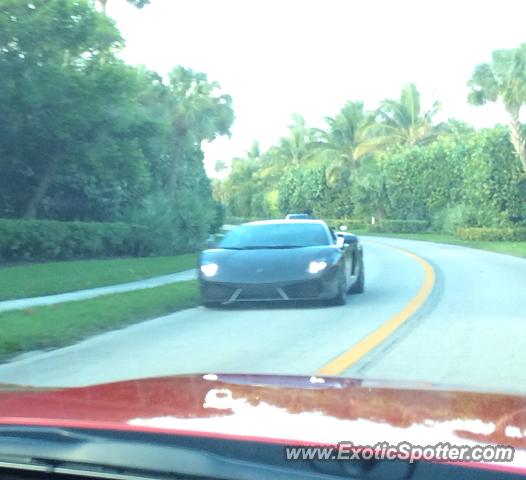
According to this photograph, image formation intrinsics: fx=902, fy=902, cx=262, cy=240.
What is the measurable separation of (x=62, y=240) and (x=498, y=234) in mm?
22950

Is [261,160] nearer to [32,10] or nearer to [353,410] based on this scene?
[32,10]

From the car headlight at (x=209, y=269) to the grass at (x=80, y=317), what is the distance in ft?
2.85

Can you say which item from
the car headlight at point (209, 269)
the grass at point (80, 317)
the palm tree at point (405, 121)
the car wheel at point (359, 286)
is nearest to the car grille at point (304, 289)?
the car headlight at point (209, 269)

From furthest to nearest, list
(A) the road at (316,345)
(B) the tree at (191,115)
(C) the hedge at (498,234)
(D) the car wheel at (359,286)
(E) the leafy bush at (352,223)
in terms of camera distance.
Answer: (E) the leafy bush at (352,223) → (C) the hedge at (498,234) → (B) the tree at (191,115) → (D) the car wheel at (359,286) → (A) the road at (316,345)

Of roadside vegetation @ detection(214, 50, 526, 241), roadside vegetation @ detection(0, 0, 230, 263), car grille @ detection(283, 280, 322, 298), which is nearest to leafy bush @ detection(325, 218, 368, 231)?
roadside vegetation @ detection(214, 50, 526, 241)

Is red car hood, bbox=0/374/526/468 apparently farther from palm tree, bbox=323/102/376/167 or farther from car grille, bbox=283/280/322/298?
palm tree, bbox=323/102/376/167

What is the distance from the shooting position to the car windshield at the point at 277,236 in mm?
13844

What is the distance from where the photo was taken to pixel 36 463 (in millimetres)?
2611

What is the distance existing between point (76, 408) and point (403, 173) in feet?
175

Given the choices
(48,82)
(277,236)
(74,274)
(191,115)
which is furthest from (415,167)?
(277,236)

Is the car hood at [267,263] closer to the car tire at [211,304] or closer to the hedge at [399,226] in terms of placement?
the car tire at [211,304]

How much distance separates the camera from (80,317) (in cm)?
1213

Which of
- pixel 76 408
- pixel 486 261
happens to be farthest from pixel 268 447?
pixel 486 261

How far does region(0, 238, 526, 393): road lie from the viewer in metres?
8.23
